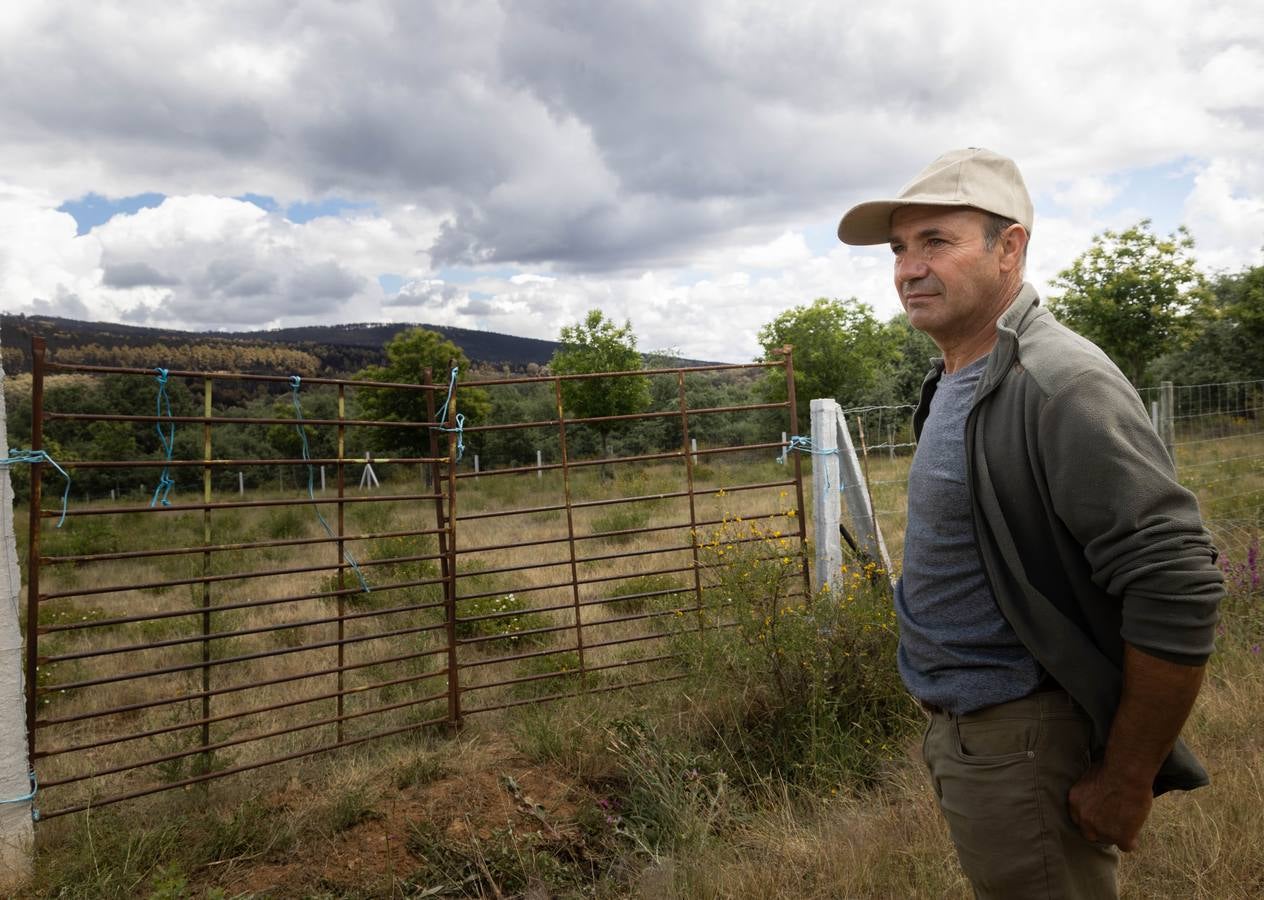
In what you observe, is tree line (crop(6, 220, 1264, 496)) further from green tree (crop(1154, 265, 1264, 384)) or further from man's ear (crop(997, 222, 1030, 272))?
A: man's ear (crop(997, 222, 1030, 272))

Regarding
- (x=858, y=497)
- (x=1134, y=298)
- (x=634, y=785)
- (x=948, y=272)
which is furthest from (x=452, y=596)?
(x=1134, y=298)

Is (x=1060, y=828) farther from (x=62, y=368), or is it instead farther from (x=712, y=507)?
(x=712, y=507)

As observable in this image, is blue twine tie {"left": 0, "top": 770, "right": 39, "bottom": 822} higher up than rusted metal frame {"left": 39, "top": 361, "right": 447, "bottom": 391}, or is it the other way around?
rusted metal frame {"left": 39, "top": 361, "right": 447, "bottom": 391}

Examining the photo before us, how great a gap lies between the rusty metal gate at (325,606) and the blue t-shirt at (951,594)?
3132mm

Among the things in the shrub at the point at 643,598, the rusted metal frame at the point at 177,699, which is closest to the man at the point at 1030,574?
the rusted metal frame at the point at 177,699

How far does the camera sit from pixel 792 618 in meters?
5.04

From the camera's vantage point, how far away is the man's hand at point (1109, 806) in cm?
174

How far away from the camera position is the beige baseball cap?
1.99m

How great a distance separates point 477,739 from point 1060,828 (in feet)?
14.1

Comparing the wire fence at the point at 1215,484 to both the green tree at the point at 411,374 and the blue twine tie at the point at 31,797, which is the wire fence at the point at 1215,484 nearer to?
the blue twine tie at the point at 31,797

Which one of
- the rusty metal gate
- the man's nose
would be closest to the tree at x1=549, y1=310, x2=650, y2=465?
the rusty metal gate

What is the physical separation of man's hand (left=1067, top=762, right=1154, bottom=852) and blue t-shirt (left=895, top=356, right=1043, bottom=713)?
0.22m

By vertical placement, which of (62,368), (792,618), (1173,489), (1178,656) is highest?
(62,368)

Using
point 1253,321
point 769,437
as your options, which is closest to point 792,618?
point 1253,321
